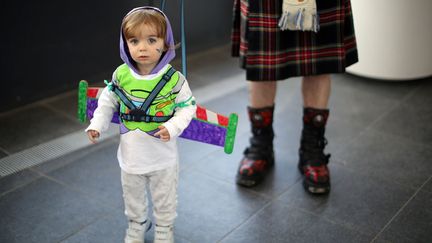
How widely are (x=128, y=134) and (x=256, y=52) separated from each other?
618 mm

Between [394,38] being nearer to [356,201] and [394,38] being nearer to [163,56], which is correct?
[356,201]

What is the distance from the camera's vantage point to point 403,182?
7.14 ft

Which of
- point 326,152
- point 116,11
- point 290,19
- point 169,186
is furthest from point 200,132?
point 116,11

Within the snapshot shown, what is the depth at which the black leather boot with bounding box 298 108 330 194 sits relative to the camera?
6.89 ft

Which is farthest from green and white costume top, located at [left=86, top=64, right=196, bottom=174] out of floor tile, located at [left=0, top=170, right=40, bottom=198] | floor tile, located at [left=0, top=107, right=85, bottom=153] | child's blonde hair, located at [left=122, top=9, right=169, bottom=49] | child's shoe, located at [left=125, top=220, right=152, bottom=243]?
floor tile, located at [left=0, top=107, right=85, bottom=153]

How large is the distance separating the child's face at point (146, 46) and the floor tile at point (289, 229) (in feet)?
2.22

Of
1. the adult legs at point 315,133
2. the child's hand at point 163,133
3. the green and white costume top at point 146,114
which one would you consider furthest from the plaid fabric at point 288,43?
the child's hand at point 163,133

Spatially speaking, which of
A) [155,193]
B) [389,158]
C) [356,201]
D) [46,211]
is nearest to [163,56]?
[155,193]

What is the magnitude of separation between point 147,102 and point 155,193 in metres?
0.31

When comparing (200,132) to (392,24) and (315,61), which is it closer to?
(315,61)

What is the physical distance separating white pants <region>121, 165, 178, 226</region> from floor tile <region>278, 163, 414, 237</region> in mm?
524

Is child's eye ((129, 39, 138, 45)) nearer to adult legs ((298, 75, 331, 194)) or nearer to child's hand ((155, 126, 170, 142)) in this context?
child's hand ((155, 126, 170, 142))

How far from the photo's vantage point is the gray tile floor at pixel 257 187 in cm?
189

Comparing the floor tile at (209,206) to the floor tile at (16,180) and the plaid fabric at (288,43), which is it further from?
the floor tile at (16,180)
